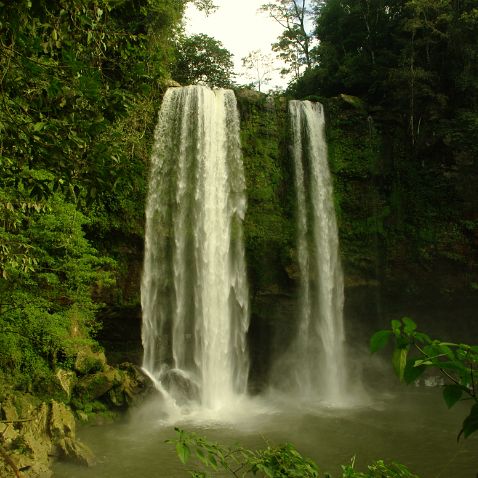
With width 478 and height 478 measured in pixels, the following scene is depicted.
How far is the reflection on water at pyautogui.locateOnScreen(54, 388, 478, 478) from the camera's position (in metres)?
7.27

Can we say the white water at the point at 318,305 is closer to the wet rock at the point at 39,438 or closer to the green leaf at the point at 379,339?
the wet rock at the point at 39,438

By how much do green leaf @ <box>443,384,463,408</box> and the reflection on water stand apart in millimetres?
5773

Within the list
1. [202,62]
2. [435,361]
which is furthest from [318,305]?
[202,62]

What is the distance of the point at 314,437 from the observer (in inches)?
341

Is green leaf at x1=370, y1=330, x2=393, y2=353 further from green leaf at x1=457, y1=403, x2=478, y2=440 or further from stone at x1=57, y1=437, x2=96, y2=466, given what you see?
stone at x1=57, y1=437, x2=96, y2=466

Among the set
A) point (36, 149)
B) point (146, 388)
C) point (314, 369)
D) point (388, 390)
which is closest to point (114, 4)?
point (36, 149)

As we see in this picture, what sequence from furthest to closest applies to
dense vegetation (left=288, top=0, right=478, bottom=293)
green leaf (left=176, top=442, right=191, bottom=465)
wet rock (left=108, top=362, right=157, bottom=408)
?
dense vegetation (left=288, top=0, right=478, bottom=293) → wet rock (left=108, top=362, right=157, bottom=408) → green leaf (left=176, top=442, right=191, bottom=465)

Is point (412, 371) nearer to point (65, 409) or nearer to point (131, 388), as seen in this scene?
point (65, 409)

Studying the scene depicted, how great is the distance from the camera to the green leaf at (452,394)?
53.3 inches

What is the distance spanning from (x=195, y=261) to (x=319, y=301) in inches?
161

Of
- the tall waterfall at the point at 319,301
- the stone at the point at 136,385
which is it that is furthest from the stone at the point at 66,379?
the tall waterfall at the point at 319,301

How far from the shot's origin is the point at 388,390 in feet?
45.4

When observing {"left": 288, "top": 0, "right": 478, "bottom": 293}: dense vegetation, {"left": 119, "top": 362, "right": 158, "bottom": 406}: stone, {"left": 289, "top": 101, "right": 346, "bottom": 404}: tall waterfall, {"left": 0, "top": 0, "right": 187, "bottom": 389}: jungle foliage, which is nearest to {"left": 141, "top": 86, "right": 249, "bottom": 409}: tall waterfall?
{"left": 119, "top": 362, "right": 158, "bottom": 406}: stone

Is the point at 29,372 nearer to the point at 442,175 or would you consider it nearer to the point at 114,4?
the point at 114,4
